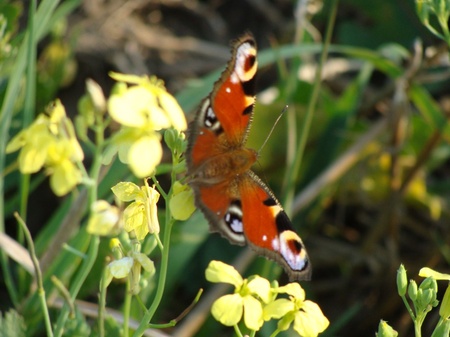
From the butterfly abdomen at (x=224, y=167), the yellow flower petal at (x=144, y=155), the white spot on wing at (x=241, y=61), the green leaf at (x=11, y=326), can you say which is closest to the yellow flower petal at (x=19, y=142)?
the yellow flower petal at (x=144, y=155)

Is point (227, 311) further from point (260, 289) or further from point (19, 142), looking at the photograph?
point (19, 142)

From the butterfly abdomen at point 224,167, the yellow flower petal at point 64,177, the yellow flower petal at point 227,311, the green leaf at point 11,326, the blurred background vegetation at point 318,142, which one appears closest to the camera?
the yellow flower petal at point 64,177

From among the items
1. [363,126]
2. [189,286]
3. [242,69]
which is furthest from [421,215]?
[242,69]

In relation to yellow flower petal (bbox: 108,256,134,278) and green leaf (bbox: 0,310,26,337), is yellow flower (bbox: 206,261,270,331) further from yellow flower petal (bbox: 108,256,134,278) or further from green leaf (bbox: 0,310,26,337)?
green leaf (bbox: 0,310,26,337)

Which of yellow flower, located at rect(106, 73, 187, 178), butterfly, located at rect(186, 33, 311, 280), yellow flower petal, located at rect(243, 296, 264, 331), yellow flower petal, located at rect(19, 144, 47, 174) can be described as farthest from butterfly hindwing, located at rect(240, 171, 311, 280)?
yellow flower petal, located at rect(19, 144, 47, 174)

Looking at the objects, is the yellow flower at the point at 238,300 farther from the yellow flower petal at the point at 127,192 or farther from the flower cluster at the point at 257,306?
the yellow flower petal at the point at 127,192

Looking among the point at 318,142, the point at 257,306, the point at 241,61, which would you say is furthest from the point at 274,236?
the point at 318,142
